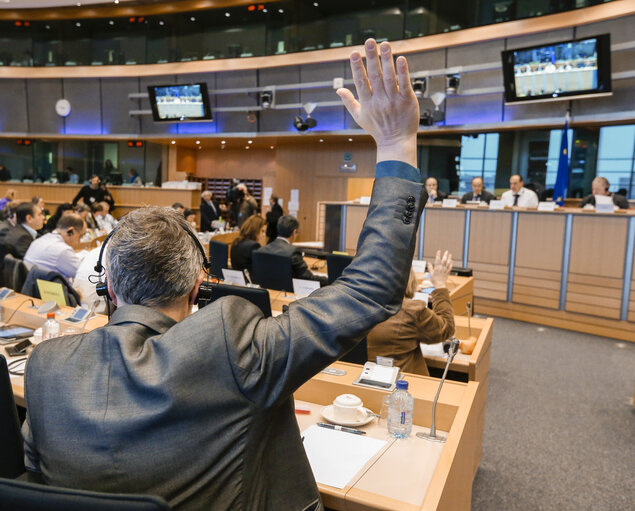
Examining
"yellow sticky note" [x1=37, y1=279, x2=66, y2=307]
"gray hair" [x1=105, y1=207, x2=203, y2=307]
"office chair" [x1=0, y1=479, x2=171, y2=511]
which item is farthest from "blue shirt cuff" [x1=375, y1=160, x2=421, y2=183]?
"yellow sticky note" [x1=37, y1=279, x2=66, y2=307]

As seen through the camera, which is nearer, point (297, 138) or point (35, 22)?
point (297, 138)

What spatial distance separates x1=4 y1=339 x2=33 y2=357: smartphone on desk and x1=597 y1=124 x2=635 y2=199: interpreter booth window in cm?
888

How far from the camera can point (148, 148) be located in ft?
46.0

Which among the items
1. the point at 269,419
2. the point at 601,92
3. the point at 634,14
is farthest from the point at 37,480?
the point at 634,14

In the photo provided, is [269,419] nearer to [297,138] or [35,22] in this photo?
[297,138]

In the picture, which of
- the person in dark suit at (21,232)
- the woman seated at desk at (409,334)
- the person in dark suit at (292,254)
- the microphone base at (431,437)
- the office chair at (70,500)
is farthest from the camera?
the person in dark suit at (21,232)

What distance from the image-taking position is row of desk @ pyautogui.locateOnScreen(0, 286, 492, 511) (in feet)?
4.81

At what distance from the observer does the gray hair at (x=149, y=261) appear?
104 centimetres

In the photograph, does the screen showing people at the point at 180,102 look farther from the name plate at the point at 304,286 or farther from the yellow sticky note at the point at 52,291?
the yellow sticky note at the point at 52,291

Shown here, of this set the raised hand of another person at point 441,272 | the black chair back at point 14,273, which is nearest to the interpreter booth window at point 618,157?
the raised hand of another person at point 441,272

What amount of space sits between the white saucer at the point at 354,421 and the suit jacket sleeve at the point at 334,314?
3.56 feet

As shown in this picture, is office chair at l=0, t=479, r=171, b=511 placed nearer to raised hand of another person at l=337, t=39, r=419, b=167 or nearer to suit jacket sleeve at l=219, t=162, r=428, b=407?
suit jacket sleeve at l=219, t=162, r=428, b=407

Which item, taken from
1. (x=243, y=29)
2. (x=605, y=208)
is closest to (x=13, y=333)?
(x=605, y=208)

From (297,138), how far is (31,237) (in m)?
7.26
